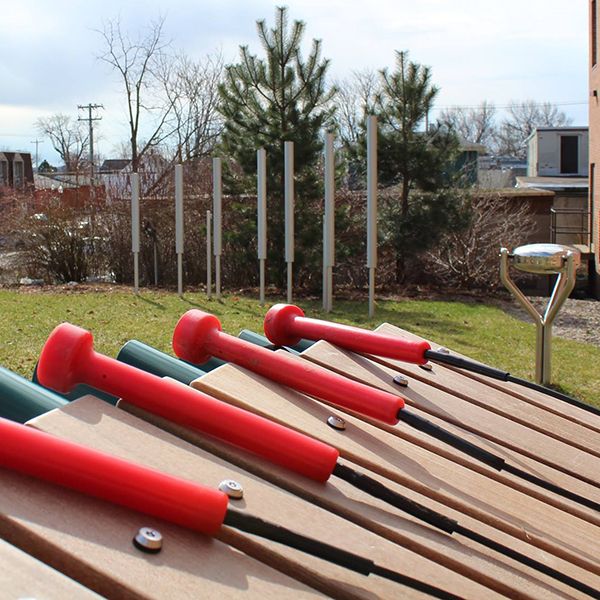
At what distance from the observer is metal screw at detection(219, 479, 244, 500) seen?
132 centimetres

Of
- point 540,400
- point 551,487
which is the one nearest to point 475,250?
point 540,400

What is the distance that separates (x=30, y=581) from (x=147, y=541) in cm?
20

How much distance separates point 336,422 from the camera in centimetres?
182

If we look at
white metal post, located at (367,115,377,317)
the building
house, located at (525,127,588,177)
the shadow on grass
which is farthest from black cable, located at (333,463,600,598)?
house, located at (525,127,588,177)

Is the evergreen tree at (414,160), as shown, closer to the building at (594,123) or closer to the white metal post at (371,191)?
the white metal post at (371,191)

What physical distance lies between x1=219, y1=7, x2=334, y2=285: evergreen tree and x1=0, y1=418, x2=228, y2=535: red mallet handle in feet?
51.1

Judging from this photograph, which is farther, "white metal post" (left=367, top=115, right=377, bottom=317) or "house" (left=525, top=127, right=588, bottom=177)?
"house" (left=525, top=127, right=588, bottom=177)

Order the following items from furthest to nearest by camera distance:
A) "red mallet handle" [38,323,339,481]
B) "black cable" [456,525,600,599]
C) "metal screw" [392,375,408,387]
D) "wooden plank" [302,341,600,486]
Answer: "metal screw" [392,375,408,387] → "wooden plank" [302,341,600,486] → "black cable" [456,525,600,599] → "red mallet handle" [38,323,339,481]

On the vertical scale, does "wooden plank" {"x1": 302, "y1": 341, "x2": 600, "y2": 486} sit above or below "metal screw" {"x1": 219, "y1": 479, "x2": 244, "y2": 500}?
below

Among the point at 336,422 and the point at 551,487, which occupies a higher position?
the point at 336,422

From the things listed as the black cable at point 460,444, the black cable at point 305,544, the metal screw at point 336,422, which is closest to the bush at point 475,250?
the black cable at point 460,444

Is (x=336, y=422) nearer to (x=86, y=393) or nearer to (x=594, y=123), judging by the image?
(x=86, y=393)

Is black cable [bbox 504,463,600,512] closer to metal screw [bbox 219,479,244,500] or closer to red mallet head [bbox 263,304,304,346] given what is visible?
red mallet head [bbox 263,304,304,346]

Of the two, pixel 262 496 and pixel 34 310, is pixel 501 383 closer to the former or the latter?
pixel 262 496
